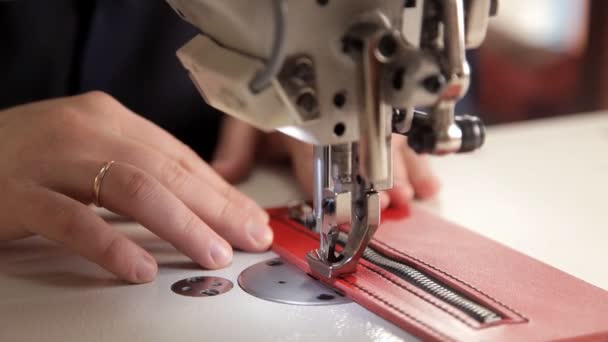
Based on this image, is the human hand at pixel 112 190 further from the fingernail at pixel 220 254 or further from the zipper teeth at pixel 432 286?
the zipper teeth at pixel 432 286

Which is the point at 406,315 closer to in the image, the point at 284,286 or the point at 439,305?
the point at 439,305

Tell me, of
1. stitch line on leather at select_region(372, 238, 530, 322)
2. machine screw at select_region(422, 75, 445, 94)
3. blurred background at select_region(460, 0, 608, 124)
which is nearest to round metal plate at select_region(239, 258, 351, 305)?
stitch line on leather at select_region(372, 238, 530, 322)

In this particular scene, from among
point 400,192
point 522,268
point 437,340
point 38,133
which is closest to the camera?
point 437,340

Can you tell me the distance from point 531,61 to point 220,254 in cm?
277

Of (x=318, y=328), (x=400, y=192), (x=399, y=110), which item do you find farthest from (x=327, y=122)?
(x=400, y=192)

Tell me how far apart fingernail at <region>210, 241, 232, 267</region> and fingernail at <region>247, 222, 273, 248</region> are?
61mm

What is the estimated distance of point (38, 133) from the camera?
43.2 inches

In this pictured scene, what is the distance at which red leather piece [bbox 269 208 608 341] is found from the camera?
796 mm

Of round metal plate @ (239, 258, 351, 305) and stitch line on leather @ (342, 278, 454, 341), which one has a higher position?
stitch line on leather @ (342, 278, 454, 341)

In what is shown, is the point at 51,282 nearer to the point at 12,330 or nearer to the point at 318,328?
the point at 12,330

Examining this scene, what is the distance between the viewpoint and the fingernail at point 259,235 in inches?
41.9

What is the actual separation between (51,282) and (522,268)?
540 millimetres

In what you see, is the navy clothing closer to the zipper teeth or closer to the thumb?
the thumb

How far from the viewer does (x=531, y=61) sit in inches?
138
